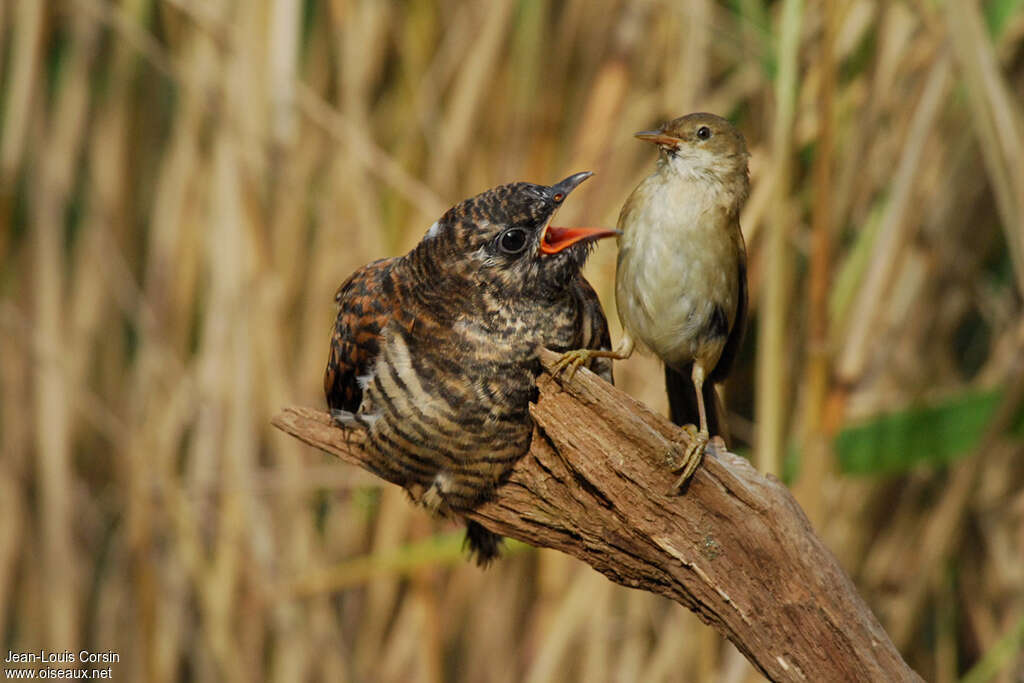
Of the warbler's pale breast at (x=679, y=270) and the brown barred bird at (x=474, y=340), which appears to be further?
the warbler's pale breast at (x=679, y=270)

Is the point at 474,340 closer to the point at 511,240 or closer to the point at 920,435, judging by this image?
the point at 511,240

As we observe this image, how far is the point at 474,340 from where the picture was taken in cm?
164

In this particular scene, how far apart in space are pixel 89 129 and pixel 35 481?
1.04 meters

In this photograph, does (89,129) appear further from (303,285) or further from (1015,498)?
(1015,498)

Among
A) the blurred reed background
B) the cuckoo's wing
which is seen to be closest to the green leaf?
the blurred reed background

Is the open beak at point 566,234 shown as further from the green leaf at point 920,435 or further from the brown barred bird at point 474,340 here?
the green leaf at point 920,435

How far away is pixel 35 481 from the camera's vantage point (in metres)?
3.05

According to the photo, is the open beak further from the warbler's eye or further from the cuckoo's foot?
the cuckoo's foot

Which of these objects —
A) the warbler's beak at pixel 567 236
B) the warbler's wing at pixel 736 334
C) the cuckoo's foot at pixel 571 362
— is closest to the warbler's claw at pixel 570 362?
the cuckoo's foot at pixel 571 362

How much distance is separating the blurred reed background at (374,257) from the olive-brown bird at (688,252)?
38cm

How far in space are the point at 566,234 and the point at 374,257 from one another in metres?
1.05

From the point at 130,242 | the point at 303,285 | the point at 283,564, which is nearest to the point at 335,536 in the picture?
the point at 283,564

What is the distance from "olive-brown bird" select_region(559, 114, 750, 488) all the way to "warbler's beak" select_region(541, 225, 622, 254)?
0.24 meters

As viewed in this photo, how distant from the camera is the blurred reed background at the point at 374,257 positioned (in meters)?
2.41
